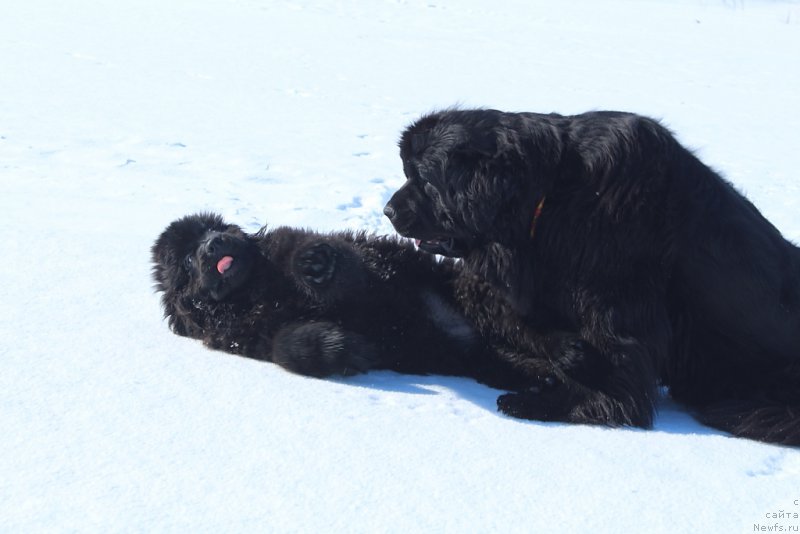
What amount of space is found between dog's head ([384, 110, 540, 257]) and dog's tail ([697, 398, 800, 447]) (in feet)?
3.56

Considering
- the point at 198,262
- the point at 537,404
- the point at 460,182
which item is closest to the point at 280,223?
the point at 198,262

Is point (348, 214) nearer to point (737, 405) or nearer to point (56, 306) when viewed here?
point (56, 306)

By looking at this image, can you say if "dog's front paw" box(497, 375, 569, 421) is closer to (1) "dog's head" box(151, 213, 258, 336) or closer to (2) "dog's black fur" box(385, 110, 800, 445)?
(2) "dog's black fur" box(385, 110, 800, 445)

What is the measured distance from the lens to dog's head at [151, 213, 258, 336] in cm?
429

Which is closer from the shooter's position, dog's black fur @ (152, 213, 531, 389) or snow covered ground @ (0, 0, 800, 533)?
snow covered ground @ (0, 0, 800, 533)

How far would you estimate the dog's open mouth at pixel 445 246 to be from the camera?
12.9 ft

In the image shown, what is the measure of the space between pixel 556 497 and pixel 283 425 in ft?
3.24

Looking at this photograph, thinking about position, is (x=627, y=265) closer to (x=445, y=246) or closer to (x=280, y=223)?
(x=445, y=246)

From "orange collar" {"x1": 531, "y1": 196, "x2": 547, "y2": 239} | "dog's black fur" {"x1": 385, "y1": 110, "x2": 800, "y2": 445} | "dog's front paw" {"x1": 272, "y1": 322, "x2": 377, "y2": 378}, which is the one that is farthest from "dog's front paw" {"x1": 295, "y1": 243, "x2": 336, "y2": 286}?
"orange collar" {"x1": 531, "y1": 196, "x2": 547, "y2": 239}

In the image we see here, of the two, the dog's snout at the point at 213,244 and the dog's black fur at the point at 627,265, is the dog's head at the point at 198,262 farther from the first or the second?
the dog's black fur at the point at 627,265

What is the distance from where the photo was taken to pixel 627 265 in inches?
139

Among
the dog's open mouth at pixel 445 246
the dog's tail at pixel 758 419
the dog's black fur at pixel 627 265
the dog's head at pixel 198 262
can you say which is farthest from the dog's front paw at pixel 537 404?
the dog's head at pixel 198 262

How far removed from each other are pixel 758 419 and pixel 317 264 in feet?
6.36

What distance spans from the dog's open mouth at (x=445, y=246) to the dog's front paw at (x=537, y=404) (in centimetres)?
69
